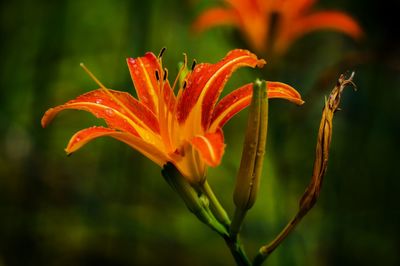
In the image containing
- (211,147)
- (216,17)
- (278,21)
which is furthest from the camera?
(216,17)

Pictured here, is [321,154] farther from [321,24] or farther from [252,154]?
[321,24]

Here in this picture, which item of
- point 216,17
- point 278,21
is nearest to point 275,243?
point 278,21

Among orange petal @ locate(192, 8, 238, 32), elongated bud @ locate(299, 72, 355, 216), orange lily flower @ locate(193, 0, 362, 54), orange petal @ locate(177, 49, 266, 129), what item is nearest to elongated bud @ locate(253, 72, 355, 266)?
elongated bud @ locate(299, 72, 355, 216)

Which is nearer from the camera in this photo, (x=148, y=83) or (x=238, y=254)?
(x=238, y=254)

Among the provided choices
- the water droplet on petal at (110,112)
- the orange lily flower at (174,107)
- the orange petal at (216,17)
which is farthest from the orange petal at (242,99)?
the orange petal at (216,17)

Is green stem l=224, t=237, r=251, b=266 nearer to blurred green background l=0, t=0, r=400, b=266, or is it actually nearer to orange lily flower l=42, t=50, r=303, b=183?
orange lily flower l=42, t=50, r=303, b=183

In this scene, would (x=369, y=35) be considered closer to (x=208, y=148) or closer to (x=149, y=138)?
(x=149, y=138)

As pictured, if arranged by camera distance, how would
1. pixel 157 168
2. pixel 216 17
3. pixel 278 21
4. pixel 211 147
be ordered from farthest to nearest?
1. pixel 157 168
2. pixel 216 17
3. pixel 278 21
4. pixel 211 147

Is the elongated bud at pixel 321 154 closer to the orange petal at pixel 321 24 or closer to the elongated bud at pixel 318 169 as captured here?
the elongated bud at pixel 318 169
